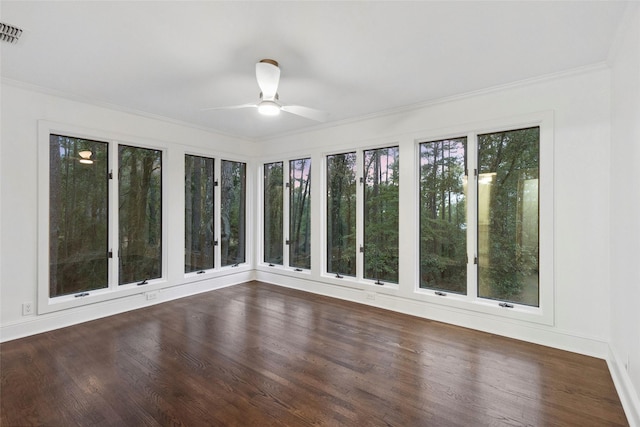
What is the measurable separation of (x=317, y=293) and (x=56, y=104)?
4.25m

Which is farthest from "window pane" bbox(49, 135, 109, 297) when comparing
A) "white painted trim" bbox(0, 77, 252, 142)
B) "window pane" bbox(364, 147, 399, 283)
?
"window pane" bbox(364, 147, 399, 283)

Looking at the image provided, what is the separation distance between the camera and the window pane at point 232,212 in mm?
5320

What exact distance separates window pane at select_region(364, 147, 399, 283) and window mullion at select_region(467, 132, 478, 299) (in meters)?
0.94

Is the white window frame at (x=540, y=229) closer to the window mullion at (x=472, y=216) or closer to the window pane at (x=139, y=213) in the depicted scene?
the window mullion at (x=472, y=216)

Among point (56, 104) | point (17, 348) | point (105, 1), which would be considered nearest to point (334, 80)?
point (105, 1)

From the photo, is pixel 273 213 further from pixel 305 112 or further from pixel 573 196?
pixel 573 196

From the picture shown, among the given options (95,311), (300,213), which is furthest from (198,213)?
(95,311)

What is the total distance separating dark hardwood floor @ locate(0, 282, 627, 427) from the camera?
1.97 metres

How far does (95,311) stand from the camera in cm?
372

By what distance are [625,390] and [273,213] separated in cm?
491

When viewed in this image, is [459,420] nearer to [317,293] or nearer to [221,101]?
[317,293]

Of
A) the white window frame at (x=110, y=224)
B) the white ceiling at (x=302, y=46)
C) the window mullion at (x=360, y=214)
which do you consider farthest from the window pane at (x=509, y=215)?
the white window frame at (x=110, y=224)

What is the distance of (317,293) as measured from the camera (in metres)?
4.82

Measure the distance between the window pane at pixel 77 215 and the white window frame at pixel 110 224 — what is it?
0.07 metres
